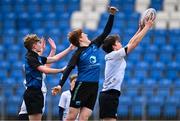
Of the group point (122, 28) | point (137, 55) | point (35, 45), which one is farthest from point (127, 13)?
point (35, 45)

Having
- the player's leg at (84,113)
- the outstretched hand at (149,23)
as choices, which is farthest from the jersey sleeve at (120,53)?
the player's leg at (84,113)

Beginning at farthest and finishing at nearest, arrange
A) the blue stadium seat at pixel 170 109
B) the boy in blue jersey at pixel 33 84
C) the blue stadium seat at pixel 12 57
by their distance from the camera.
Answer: the blue stadium seat at pixel 12 57, the blue stadium seat at pixel 170 109, the boy in blue jersey at pixel 33 84

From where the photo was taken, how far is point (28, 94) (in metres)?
10.6

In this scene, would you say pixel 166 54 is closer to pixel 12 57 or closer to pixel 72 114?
pixel 12 57

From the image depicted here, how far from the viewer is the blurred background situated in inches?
699

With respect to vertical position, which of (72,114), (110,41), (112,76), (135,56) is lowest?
(72,114)

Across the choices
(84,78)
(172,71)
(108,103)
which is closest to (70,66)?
(84,78)

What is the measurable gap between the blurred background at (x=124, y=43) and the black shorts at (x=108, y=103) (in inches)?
276

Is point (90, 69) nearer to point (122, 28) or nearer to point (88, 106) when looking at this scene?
point (88, 106)

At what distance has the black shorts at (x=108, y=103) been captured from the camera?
34.3 ft

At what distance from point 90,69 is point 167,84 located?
8562 mm

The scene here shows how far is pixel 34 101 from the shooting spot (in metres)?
10.6

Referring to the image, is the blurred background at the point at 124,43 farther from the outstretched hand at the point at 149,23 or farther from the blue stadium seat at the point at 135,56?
the outstretched hand at the point at 149,23

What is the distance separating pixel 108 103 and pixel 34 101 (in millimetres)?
1228
